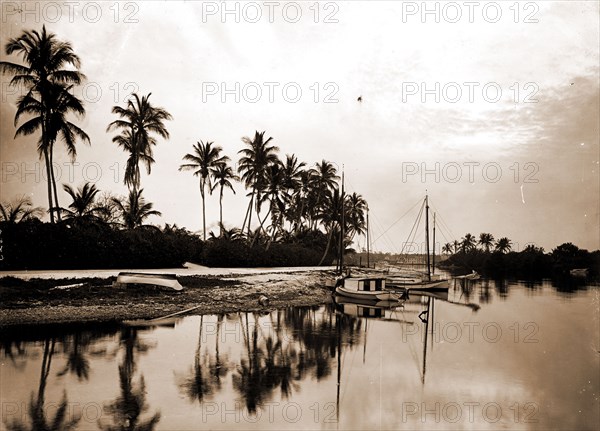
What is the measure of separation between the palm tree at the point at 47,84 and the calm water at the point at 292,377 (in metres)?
19.1

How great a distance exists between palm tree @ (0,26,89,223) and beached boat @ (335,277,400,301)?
20.8 m

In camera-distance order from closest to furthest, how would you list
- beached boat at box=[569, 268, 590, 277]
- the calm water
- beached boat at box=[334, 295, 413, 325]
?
the calm water
beached boat at box=[334, 295, 413, 325]
beached boat at box=[569, 268, 590, 277]

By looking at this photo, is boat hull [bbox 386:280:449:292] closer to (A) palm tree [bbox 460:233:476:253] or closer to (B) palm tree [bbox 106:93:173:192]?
(B) palm tree [bbox 106:93:173:192]

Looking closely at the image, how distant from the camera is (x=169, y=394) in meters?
11.4

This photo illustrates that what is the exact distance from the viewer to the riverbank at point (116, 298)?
20.8 meters

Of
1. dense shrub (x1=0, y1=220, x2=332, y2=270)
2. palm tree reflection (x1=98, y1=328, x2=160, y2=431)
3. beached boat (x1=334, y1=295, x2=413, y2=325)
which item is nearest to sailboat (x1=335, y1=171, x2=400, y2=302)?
beached boat (x1=334, y1=295, x2=413, y2=325)

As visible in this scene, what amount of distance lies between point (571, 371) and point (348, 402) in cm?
985

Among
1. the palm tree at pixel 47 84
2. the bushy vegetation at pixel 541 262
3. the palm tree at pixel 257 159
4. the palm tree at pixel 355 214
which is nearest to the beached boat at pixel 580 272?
the bushy vegetation at pixel 541 262

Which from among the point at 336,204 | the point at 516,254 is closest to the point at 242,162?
the point at 336,204

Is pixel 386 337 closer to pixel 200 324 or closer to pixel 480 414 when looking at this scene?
pixel 200 324

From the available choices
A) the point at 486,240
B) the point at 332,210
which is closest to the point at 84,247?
the point at 332,210

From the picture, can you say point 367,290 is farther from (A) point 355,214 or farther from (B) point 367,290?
(A) point 355,214

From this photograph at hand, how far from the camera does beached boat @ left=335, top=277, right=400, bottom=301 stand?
33156 millimetres

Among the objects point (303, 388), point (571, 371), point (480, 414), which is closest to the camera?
point (480, 414)
